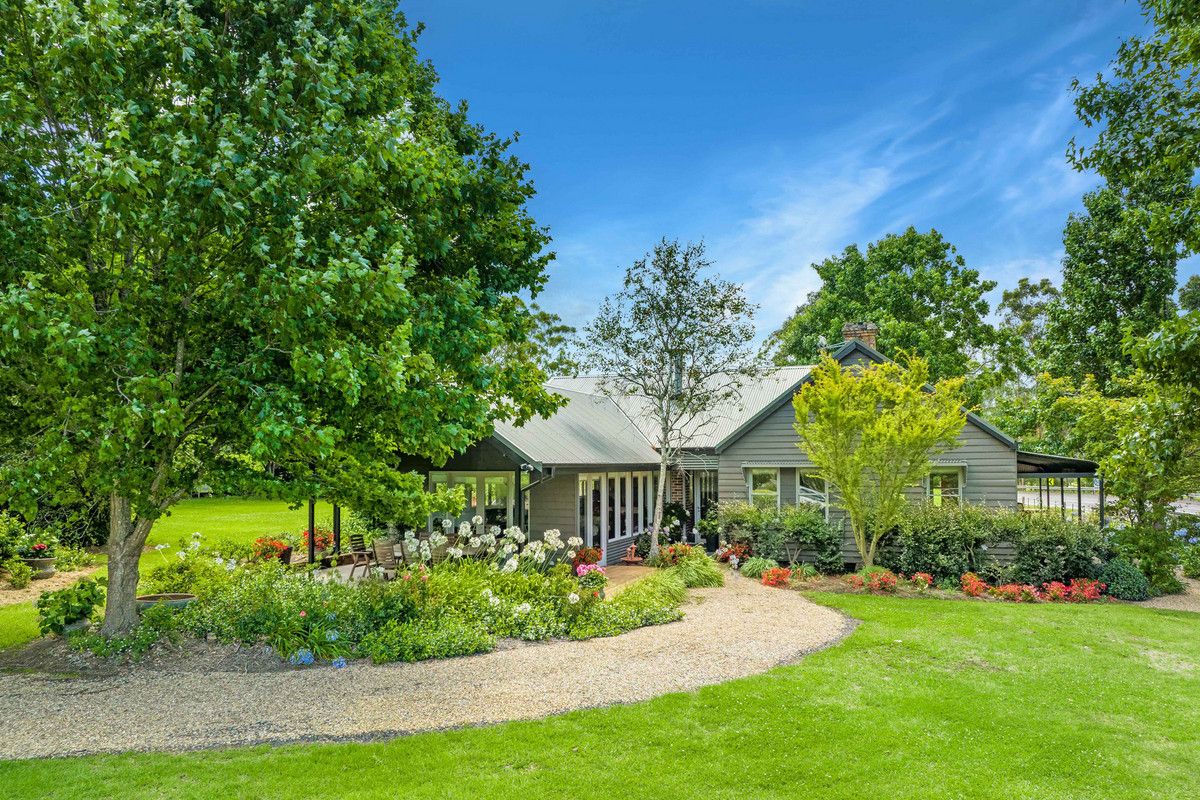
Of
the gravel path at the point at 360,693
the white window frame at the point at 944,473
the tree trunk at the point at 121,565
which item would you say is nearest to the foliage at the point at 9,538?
the tree trunk at the point at 121,565

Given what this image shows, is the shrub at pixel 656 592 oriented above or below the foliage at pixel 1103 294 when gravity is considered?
below

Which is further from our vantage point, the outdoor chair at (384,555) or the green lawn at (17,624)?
Answer: the outdoor chair at (384,555)

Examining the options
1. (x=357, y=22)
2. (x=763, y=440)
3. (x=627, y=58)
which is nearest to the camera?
(x=357, y=22)

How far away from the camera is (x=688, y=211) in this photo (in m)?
19.4

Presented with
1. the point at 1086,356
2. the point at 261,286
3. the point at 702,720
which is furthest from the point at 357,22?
the point at 1086,356

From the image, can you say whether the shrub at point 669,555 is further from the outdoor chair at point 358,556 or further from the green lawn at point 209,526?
the green lawn at point 209,526

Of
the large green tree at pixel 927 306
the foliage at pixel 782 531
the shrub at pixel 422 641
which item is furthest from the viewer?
the large green tree at pixel 927 306

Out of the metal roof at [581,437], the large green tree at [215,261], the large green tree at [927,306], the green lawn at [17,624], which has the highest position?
the large green tree at [927,306]

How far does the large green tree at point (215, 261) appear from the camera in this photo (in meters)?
6.29

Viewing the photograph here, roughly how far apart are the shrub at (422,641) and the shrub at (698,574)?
6062mm

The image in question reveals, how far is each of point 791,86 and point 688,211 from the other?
195 inches

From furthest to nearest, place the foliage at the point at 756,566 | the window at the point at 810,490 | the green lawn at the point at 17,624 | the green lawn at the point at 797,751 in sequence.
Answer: the window at the point at 810,490 < the foliage at the point at 756,566 < the green lawn at the point at 17,624 < the green lawn at the point at 797,751

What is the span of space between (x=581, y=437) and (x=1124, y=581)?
496 inches

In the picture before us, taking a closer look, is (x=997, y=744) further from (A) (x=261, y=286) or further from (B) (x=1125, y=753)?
(A) (x=261, y=286)
